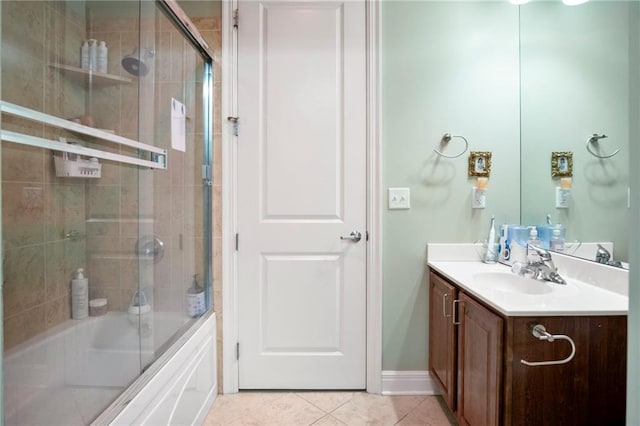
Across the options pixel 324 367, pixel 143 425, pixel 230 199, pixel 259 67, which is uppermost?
pixel 259 67

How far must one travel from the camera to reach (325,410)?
1.67 m

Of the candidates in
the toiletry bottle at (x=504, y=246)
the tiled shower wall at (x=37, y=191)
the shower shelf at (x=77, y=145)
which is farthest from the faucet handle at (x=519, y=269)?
the tiled shower wall at (x=37, y=191)

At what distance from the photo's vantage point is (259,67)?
181cm

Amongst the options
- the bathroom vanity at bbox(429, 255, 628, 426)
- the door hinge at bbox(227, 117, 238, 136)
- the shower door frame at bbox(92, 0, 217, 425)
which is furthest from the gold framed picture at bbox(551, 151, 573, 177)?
the shower door frame at bbox(92, 0, 217, 425)

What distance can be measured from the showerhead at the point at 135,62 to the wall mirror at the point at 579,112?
1968 millimetres

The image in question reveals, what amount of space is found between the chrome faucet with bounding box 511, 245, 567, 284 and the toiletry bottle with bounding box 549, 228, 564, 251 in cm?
13

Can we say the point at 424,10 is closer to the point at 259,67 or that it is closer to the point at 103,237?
the point at 259,67

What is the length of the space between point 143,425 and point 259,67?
5.85 feet

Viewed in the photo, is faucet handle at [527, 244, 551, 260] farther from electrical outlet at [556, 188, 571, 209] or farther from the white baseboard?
the white baseboard

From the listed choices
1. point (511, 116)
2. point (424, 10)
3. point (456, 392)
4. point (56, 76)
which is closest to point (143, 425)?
point (456, 392)

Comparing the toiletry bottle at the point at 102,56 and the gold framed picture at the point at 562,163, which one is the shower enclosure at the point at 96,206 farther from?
the gold framed picture at the point at 562,163

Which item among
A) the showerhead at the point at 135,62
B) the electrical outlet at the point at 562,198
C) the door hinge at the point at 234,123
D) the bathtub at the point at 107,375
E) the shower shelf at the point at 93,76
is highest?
the showerhead at the point at 135,62

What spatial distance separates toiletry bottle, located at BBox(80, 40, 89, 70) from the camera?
57.4 inches

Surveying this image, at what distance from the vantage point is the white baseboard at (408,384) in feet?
5.98
